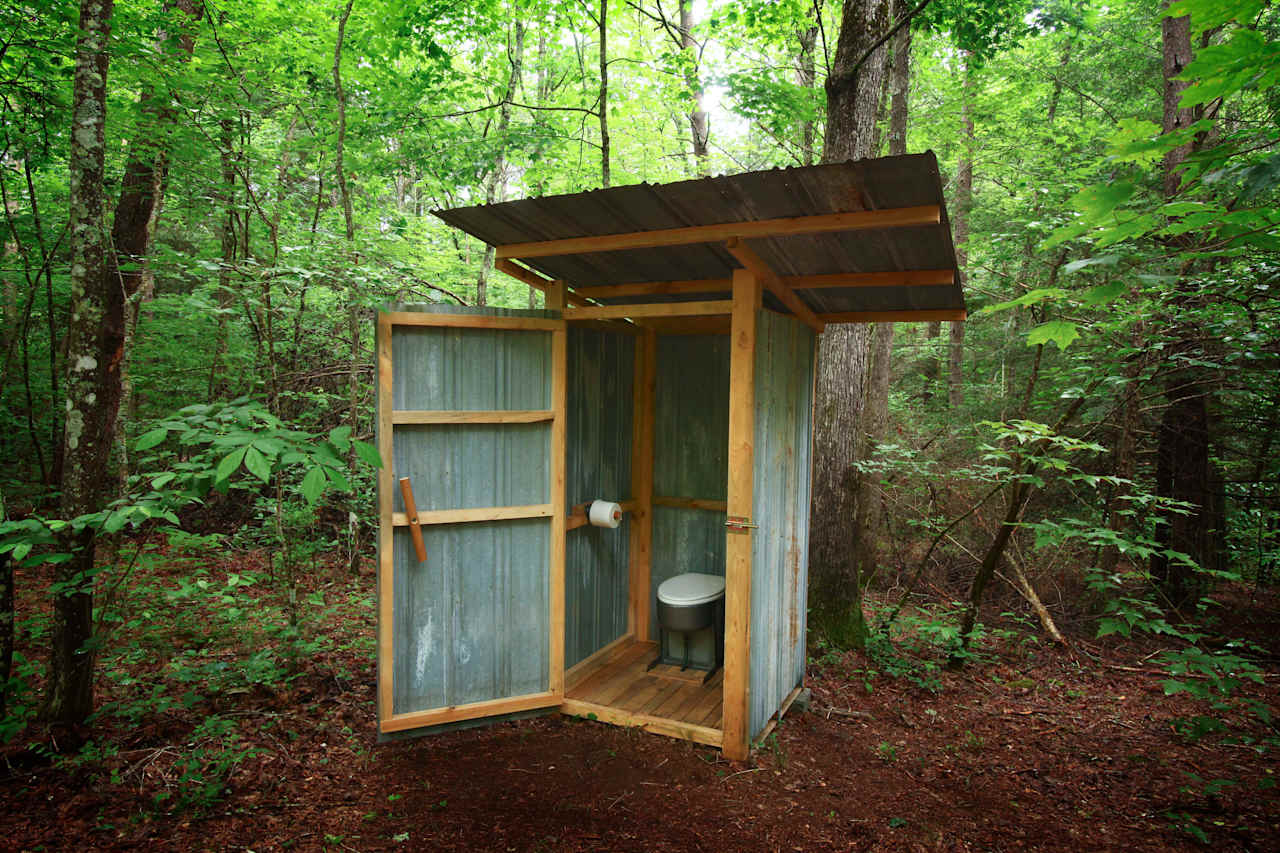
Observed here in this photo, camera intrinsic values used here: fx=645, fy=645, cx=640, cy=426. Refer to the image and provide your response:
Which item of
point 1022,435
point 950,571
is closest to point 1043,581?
point 950,571

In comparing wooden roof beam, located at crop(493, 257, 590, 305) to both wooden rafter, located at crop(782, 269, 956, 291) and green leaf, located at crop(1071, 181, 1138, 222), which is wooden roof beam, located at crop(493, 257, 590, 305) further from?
green leaf, located at crop(1071, 181, 1138, 222)

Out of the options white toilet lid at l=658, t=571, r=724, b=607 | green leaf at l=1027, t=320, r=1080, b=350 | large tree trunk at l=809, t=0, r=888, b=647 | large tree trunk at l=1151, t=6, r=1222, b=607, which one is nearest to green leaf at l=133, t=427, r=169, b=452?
white toilet lid at l=658, t=571, r=724, b=607

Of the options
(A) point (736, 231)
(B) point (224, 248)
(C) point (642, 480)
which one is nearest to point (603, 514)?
(C) point (642, 480)

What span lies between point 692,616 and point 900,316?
2318mm

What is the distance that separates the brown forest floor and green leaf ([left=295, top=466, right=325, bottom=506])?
1.45 m

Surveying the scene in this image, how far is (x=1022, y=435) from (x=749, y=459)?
1911mm

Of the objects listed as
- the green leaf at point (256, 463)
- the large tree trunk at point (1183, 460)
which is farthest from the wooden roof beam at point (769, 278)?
the large tree trunk at point (1183, 460)

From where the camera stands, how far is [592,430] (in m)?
4.25

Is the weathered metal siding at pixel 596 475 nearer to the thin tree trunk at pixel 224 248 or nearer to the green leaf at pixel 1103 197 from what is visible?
the thin tree trunk at pixel 224 248

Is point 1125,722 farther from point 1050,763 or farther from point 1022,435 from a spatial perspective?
point 1022,435

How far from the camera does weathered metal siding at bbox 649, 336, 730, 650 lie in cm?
462

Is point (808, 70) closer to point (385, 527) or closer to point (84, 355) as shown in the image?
point (385, 527)

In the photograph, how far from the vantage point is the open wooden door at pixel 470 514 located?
3.37 meters

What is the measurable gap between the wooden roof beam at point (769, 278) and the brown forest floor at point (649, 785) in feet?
8.09
